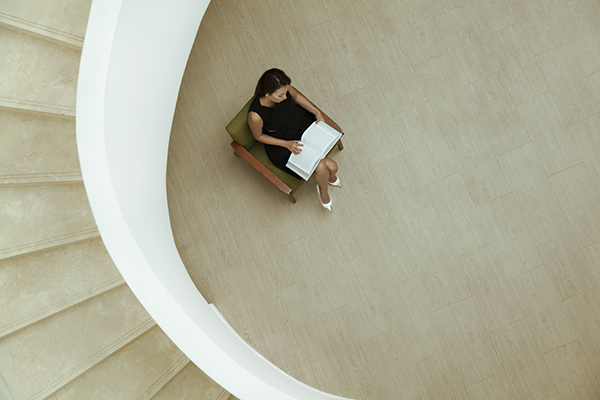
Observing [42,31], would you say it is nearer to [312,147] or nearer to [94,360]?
[312,147]

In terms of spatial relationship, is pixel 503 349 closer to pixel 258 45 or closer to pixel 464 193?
pixel 464 193

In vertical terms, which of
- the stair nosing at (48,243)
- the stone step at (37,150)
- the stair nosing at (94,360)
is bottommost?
the stair nosing at (94,360)

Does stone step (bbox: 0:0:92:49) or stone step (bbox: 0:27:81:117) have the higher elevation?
stone step (bbox: 0:0:92:49)

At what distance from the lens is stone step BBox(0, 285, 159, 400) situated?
2568 mm

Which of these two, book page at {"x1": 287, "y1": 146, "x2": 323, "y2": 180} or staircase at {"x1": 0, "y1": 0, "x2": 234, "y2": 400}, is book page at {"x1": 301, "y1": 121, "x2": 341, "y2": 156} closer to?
book page at {"x1": 287, "y1": 146, "x2": 323, "y2": 180}

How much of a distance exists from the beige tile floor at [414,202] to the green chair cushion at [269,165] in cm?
36

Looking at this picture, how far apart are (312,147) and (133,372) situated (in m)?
2.08

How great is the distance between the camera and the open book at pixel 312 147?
3.26m

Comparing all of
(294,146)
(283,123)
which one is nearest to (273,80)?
(283,123)

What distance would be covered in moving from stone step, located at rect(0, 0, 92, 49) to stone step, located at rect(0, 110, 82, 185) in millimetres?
523

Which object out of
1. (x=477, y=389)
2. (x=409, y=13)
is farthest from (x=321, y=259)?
(x=409, y=13)

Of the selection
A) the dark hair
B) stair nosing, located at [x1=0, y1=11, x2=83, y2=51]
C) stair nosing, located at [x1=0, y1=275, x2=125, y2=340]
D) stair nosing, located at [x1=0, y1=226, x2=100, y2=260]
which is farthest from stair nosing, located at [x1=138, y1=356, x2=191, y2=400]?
stair nosing, located at [x1=0, y1=11, x2=83, y2=51]

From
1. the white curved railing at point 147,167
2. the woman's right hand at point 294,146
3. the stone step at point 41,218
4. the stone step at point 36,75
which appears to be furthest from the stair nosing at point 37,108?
the woman's right hand at point 294,146

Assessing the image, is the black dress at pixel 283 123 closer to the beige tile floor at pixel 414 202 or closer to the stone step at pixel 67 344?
the beige tile floor at pixel 414 202
